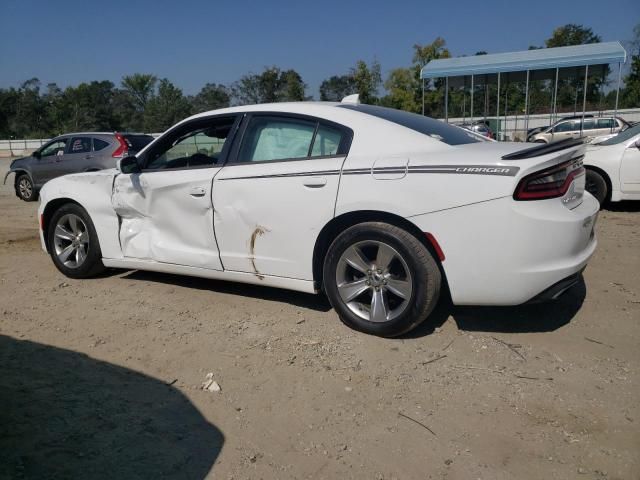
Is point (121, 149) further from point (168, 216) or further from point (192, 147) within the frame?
point (168, 216)

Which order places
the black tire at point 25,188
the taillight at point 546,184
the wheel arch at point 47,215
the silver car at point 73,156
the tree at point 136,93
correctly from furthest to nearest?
the tree at point 136,93, the black tire at point 25,188, the silver car at point 73,156, the wheel arch at point 47,215, the taillight at point 546,184

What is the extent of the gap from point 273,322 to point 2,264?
3836 millimetres

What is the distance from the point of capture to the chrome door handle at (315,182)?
3.58 meters

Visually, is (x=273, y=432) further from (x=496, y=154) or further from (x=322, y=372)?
(x=496, y=154)

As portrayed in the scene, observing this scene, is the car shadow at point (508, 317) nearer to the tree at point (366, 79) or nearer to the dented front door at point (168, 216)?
the dented front door at point (168, 216)

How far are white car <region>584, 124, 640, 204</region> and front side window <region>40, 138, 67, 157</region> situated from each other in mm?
10813

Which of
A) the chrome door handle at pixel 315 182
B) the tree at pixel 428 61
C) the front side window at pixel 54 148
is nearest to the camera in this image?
the chrome door handle at pixel 315 182

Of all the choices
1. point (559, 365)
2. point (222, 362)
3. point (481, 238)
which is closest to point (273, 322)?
point (222, 362)

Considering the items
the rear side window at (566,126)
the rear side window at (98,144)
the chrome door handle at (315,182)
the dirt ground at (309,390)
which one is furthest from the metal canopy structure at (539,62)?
the chrome door handle at (315,182)

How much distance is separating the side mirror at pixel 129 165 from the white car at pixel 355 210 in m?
0.02

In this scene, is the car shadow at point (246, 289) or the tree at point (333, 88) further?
the tree at point (333, 88)

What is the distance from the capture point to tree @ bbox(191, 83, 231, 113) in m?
55.7

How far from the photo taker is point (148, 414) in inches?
108

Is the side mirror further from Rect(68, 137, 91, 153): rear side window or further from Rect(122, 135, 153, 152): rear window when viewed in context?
Rect(68, 137, 91, 153): rear side window
